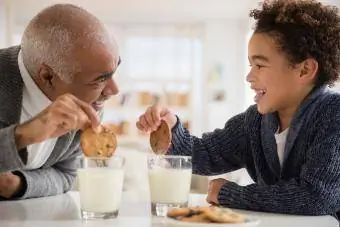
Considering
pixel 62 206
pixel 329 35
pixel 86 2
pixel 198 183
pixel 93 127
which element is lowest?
pixel 198 183

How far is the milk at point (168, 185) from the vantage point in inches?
41.9

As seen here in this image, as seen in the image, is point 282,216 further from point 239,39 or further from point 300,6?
point 239,39

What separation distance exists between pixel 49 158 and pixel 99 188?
0.50 m

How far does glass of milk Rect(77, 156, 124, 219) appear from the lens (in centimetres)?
101

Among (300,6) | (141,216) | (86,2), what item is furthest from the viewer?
(86,2)

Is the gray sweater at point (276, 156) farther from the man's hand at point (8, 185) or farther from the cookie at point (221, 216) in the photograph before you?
the man's hand at point (8, 185)

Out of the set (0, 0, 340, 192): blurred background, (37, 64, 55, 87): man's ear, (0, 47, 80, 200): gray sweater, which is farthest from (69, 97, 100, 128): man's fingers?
(0, 0, 340, 192): blurred background

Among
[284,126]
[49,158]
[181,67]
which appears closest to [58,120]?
[49,158]

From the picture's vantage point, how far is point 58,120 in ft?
3.42

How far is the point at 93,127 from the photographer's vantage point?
1071 mm

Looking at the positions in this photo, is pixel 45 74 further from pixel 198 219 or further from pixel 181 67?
pixel 181 67

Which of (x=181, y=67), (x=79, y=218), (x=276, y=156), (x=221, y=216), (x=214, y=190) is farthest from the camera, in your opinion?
(x=181, y=67)

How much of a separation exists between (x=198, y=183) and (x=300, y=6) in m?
1.99

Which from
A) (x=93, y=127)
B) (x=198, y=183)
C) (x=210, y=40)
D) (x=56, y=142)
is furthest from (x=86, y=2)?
(x=93, y=127)
